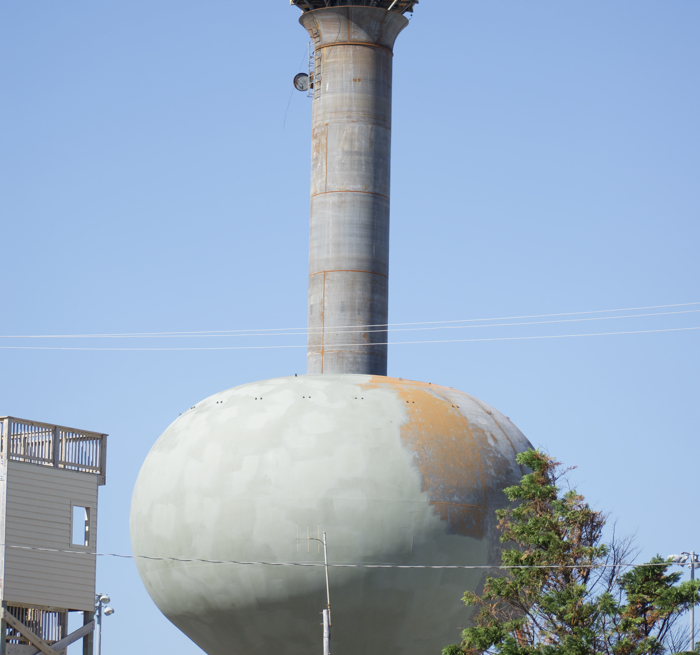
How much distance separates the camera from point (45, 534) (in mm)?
39156

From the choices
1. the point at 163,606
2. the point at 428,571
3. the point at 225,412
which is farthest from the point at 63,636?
the point at 428,571

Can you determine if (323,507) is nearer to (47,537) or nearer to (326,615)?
(326,615)

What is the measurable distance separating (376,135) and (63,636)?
16.7 m

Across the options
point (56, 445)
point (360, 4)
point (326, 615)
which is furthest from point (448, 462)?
point (56, 445)

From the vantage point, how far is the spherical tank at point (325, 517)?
28016 millimetres

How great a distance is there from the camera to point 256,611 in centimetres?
2870

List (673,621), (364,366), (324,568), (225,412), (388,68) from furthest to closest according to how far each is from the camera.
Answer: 1. (388,68)
2. (364,366)
3. (225,412)
4. (324,568)
5. (673,621)

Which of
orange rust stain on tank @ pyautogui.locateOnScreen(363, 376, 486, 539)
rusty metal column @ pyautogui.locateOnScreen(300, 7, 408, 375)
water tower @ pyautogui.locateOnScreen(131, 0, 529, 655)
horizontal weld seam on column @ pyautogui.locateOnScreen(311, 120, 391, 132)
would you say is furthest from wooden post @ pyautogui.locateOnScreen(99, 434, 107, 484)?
orange rust stain on tank @ pyautogui.locateOnScreen(363, 376, 486, 539)

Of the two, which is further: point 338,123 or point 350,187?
point 338,123

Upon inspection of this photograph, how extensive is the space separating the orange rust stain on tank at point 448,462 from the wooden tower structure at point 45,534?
1346 centimetres

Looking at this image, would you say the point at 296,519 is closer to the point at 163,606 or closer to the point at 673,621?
the point at 163,606

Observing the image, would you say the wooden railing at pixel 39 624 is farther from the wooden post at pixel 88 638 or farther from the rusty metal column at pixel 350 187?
the rusty metal column at pixel 350 187

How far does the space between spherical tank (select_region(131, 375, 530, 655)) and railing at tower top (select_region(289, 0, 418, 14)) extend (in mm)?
12886

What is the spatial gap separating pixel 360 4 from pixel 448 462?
15.0 meters
